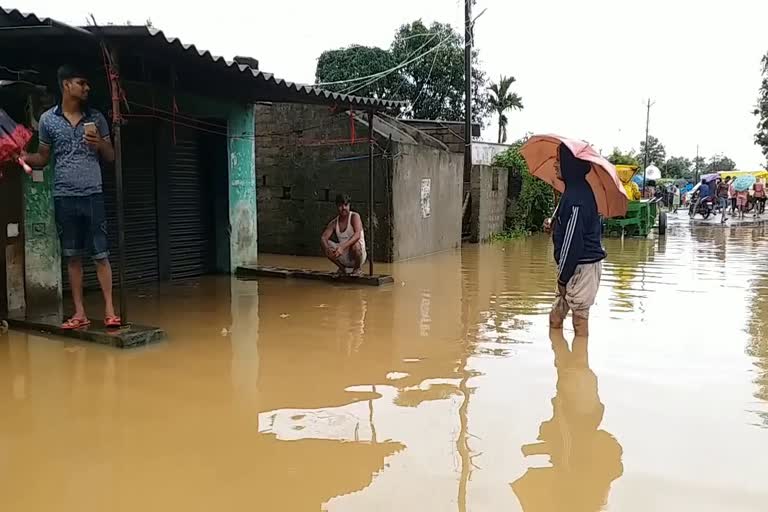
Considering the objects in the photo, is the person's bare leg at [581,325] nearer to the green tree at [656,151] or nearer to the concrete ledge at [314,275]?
the concrete ledge at [314,275]

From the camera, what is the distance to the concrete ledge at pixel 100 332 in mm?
5578

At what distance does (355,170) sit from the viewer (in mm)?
11836

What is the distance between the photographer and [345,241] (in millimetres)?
9141

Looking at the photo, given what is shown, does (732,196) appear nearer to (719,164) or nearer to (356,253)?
(356,253)

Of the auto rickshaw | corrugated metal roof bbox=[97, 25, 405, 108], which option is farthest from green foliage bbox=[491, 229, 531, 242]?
corrugated metal roof bbox=[97, 25, 405, 108]

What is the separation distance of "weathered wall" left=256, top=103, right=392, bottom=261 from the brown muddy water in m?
4.32

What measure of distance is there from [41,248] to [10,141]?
1628mm

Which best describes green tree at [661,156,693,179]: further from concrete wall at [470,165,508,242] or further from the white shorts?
the white shorts

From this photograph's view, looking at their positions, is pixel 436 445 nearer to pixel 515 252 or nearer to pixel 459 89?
pixel 515 252

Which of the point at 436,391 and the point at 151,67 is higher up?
the point at 151,67

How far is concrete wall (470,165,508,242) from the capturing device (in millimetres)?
16172

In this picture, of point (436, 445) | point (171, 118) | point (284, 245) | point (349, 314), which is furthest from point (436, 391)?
point (284, 245)

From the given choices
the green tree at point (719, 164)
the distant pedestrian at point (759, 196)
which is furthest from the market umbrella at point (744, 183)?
the green tree at point (719, 164)

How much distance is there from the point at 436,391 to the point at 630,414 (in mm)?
1225
